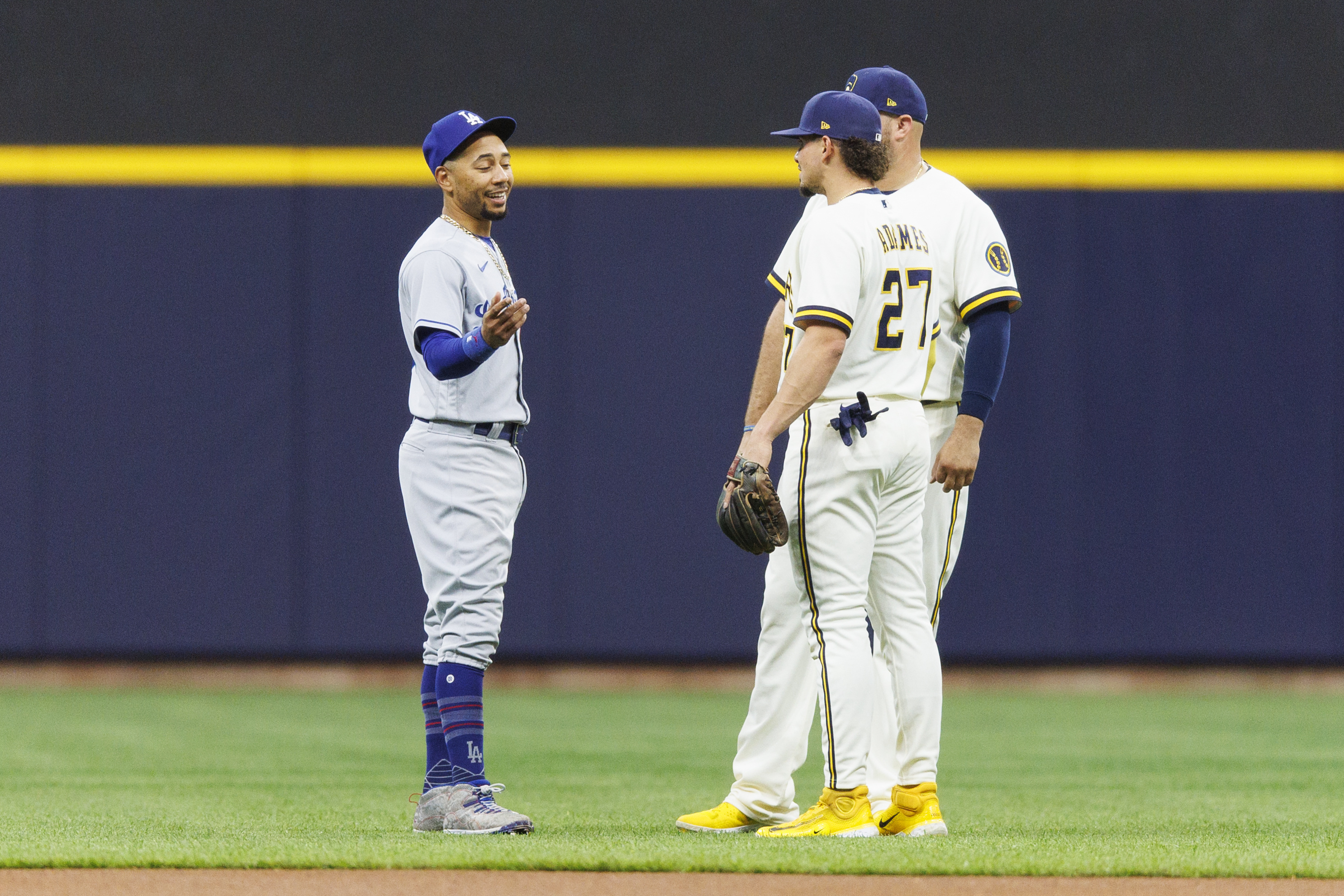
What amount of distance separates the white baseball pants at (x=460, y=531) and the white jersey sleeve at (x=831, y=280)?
0.90 m

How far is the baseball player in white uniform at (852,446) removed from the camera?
14.1ft

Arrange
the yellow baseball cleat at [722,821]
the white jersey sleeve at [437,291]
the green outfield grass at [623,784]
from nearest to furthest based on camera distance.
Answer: the green outfield grass at [623,784]
the white jersey sleeve at [437,291]
the yellow baseball cleat at [722,821]

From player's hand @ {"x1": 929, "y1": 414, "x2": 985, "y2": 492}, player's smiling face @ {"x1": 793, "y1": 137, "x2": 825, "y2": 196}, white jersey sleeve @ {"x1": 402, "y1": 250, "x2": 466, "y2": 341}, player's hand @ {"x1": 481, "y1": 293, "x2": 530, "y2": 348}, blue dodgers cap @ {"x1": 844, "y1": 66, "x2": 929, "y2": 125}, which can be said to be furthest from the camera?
blue dodgers cap @ {"x1": 844, "y1": 66, "x2": 929, "y2": 125}

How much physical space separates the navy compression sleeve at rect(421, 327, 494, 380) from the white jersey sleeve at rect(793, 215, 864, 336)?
80cm

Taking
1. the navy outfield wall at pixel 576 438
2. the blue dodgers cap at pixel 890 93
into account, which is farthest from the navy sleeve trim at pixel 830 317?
the navy outfield wall at pixel 576 438

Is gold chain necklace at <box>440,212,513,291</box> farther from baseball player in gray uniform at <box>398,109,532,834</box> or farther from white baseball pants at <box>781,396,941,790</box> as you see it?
white baseball pants at <box>781,396,941,790</box>

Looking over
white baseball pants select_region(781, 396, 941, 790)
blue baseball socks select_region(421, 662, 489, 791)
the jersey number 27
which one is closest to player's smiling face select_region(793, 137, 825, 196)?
the jersey number 27

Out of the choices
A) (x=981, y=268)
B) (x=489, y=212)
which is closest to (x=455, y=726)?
(x=489, y=212)

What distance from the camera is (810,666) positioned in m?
4.73

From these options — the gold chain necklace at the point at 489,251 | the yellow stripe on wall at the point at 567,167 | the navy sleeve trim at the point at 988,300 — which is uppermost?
the yellow stripe on wall at the point at 567,167

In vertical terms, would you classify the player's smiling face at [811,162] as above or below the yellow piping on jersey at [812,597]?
above

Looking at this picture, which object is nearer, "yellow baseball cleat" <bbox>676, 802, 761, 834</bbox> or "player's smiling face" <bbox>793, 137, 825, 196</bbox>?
"player's smiling face" <bbox>793, 137, 825, 196</bbox>

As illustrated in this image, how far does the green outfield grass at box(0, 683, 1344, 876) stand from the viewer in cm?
401

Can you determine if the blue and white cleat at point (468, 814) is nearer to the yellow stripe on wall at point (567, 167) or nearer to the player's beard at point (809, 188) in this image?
the player's beard at point (809, 188)
